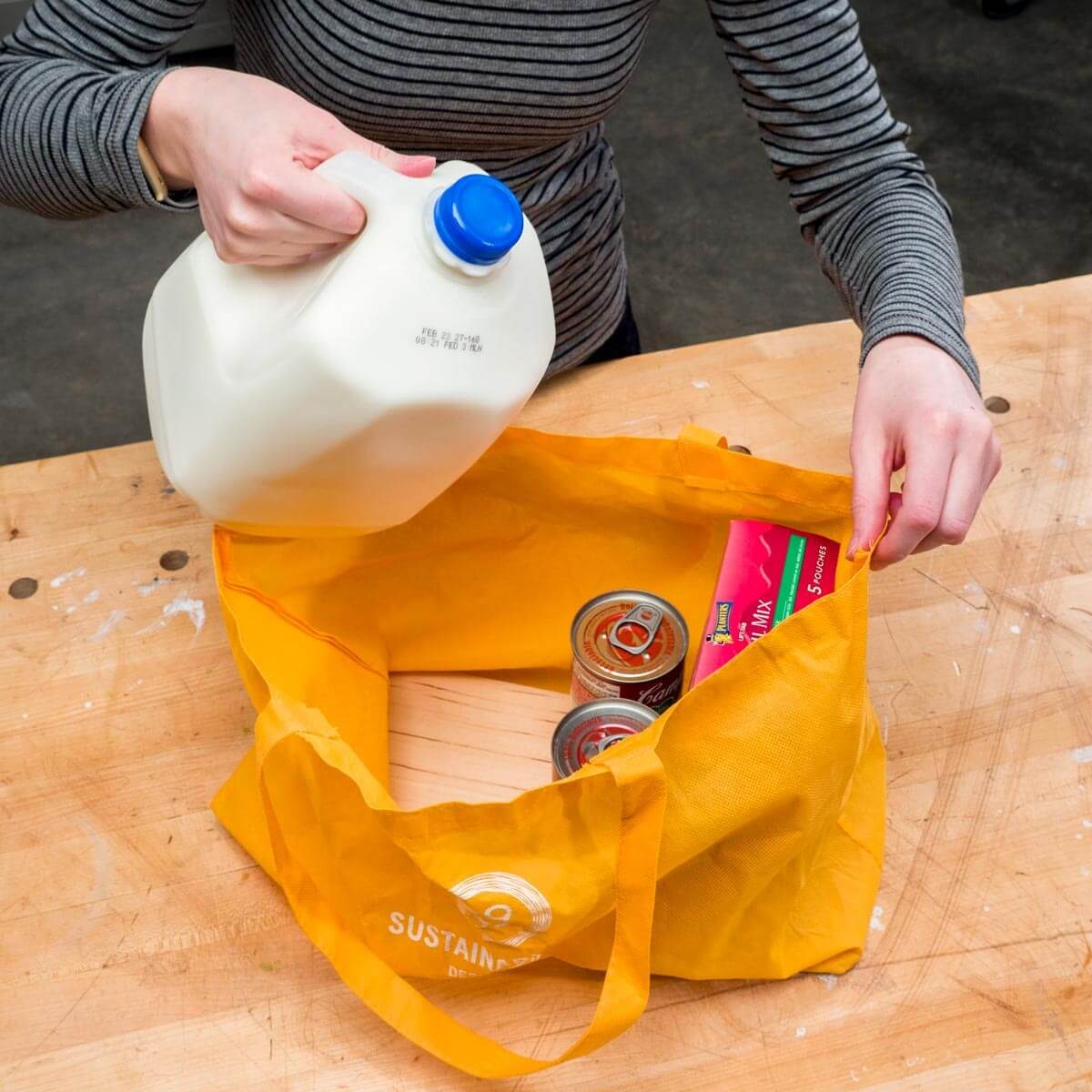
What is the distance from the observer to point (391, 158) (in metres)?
0.63

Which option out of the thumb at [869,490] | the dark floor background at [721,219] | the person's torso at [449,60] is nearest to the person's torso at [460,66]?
the person's torso at [449,60]

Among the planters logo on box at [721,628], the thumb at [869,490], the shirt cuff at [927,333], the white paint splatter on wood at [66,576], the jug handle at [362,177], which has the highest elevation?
the jug handle at [362,177]

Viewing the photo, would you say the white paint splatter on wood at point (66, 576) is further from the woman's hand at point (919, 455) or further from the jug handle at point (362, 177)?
the woman's hand at point (919, 455)

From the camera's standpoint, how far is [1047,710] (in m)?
0.79

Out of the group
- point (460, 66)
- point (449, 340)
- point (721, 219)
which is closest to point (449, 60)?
point (460, 66)

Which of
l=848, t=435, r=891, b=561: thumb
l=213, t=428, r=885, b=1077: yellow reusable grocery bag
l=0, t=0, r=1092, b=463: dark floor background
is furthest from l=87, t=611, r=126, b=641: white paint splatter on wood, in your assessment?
l=0, t=0, r=1092, b=463: dark floor background

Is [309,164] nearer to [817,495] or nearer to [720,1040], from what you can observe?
[817,495]

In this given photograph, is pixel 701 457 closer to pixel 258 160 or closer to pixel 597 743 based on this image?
pixel 597 743

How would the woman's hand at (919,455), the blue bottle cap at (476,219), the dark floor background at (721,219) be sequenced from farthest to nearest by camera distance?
the dark floor background at (721,219) → the woman's hand at (919,455) → the blue bottle cap at (476,219)

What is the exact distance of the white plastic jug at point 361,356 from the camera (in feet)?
1.86

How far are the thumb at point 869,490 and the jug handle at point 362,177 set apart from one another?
0.33m

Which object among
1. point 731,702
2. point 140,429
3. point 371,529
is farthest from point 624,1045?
point 140,429

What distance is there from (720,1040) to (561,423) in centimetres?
51

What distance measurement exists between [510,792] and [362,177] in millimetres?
405
